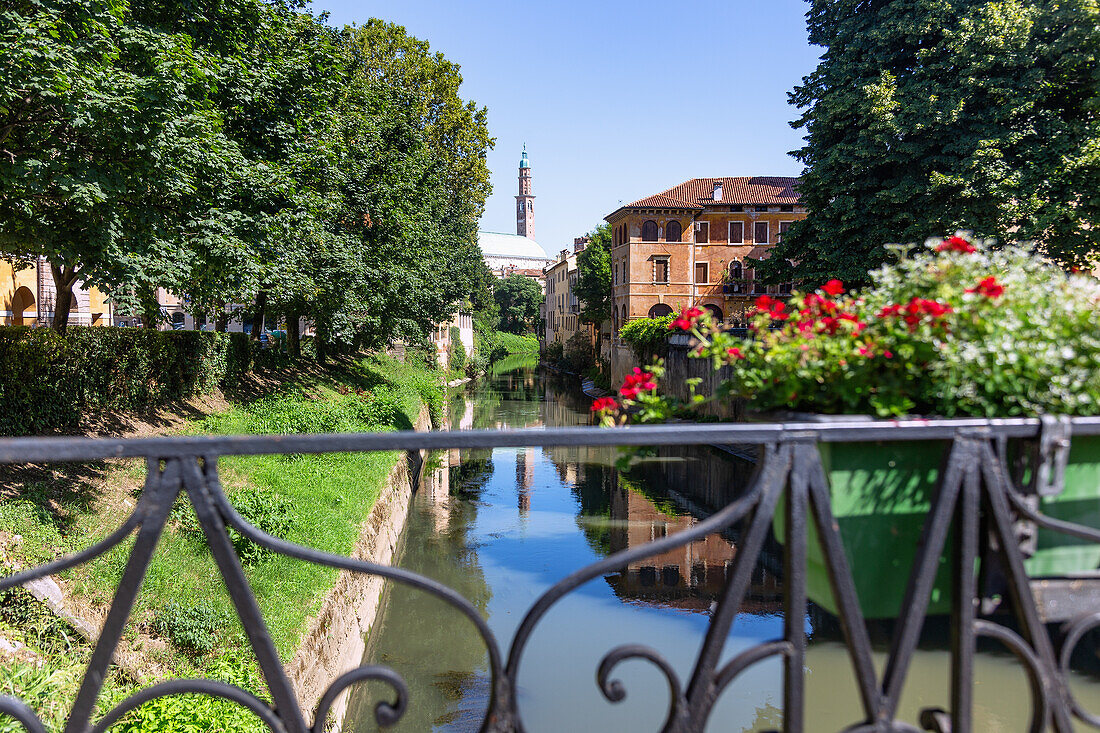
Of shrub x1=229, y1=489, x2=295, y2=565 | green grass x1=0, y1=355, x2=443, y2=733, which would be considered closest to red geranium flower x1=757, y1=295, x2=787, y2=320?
green grass x1=0, y1=355, x2=443, y2=733

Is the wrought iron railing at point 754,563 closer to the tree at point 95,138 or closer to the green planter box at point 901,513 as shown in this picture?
the green planter box at point 901,513

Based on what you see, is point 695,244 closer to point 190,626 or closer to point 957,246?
point 190,626

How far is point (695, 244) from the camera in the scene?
4259 centimetres

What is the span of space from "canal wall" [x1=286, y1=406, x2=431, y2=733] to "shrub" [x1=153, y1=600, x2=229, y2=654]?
849mm

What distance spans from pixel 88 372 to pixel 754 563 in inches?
467

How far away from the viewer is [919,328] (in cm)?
179

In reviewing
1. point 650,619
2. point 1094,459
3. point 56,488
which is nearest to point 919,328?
point 1094,459

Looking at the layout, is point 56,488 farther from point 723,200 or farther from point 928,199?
point 723,200

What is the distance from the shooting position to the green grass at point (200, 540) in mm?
7035

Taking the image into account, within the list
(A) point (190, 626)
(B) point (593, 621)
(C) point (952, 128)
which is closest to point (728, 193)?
(C) point (952, 128)

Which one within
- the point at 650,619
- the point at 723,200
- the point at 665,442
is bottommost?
the point at 650,619

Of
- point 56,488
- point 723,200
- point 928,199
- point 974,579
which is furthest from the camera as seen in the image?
point 723,200

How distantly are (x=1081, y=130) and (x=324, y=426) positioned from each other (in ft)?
54.7

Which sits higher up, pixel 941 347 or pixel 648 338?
pixel 648 338
